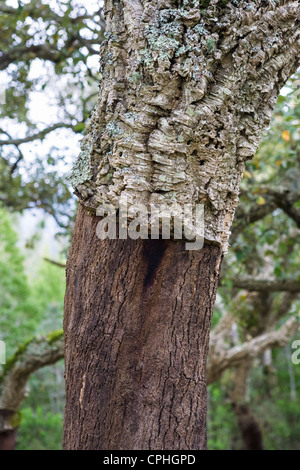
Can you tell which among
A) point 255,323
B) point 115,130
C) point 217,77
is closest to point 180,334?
point 115,130

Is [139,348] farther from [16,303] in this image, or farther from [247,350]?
[16,303]

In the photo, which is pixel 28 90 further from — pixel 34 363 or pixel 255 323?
pixel 255 323

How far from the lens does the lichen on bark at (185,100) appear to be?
173 centimetres

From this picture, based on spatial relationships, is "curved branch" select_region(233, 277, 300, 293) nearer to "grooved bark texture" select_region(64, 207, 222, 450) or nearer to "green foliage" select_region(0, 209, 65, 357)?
"grooved bark texture" select_region(64, 207, 222, 450)

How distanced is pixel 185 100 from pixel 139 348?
94 cm

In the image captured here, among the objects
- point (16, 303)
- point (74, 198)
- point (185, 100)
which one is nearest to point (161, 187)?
point (185, 100)

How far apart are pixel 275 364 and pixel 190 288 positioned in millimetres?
14540

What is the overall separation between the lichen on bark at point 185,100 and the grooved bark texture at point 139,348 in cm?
20

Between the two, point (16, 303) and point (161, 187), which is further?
point (16, 303)

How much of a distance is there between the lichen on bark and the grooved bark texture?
203 mm

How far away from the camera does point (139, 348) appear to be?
1801mm

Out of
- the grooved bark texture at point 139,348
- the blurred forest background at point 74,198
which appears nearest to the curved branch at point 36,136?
the blurred forest background at point 74,198

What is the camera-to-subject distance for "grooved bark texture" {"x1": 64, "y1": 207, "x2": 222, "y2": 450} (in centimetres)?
176

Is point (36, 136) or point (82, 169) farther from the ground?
point (36, 136)
